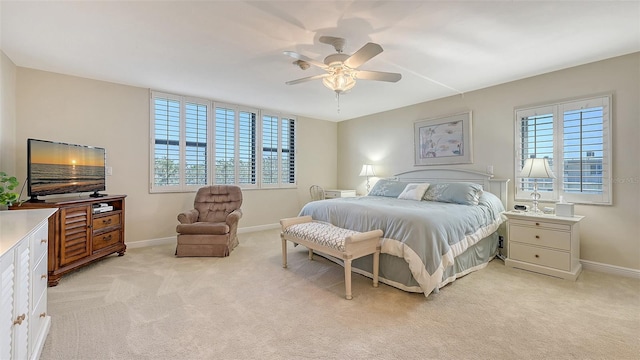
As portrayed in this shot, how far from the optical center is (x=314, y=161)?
6.32m

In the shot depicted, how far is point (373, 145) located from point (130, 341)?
16.6 ft

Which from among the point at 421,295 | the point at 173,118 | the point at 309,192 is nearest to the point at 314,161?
the point at 309,192

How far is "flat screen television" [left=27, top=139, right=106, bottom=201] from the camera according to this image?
2.81 metres

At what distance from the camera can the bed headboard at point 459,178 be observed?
12.8 feet

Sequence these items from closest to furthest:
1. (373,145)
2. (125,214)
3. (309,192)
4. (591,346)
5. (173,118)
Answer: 1. (591,346)
2. (125,214)
3. (173,118)
4. (373,145)
5. (309,192)

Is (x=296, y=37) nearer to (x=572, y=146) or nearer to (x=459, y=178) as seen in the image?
(x=459, y=178)

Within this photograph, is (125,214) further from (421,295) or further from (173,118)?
(421,295)

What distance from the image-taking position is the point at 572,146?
11.0 ft

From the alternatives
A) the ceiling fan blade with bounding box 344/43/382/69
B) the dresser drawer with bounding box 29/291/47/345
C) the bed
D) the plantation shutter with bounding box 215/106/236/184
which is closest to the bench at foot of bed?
the bed

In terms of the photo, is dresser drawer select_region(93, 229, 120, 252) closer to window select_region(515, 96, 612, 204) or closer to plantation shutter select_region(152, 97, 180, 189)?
plantation shutter select_region(152, 97, 180, 189)

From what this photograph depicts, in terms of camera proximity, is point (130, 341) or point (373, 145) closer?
point (130, 341)

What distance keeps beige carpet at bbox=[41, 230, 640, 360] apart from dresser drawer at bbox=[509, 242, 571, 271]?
0.18 metres

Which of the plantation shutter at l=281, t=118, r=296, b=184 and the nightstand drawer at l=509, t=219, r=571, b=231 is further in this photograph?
the plantation shutter at l=281, t=118, r=296, b=184

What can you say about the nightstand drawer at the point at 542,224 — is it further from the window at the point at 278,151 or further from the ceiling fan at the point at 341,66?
the window at the point at 278,151
